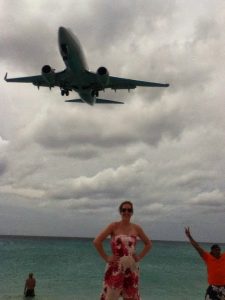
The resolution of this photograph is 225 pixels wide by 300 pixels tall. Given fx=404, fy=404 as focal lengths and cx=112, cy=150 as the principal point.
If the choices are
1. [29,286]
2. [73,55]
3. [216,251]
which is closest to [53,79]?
[73,55]

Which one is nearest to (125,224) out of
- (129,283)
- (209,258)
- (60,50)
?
(129,283)

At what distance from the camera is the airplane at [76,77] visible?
26562 millimetres

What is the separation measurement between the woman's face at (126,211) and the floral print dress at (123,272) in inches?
9.3

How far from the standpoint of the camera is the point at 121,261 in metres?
4.47

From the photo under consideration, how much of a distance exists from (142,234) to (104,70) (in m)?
24.2

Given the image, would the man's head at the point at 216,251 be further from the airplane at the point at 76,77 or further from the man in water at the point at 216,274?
the airplane at the point at 76,77

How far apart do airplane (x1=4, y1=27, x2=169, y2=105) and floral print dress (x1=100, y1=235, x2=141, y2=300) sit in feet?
75.9

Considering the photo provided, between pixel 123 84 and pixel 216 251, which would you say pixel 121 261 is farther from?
pixel 123 84

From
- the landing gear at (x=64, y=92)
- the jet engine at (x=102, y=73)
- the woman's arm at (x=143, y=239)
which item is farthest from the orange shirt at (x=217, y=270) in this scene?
the landing gear at (x=64, y=92)

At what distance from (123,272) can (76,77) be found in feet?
81.7

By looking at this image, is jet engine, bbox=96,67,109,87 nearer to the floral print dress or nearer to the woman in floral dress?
the woman in floral dress

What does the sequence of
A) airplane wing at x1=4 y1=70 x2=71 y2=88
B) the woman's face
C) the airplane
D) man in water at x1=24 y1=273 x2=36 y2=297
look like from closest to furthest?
the woman's face
man in water at x1=24 y1=273 x2=36 y2=297
the airplane
airplane wing at x1=4 y1=70 x2=71 y2=88

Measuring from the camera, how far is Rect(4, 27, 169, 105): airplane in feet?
87.1

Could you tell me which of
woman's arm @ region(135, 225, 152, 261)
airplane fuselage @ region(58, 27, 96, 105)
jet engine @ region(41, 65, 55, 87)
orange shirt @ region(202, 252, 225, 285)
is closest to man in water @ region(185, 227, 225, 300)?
orange shirt @ region(202, 252, 225, 285)
